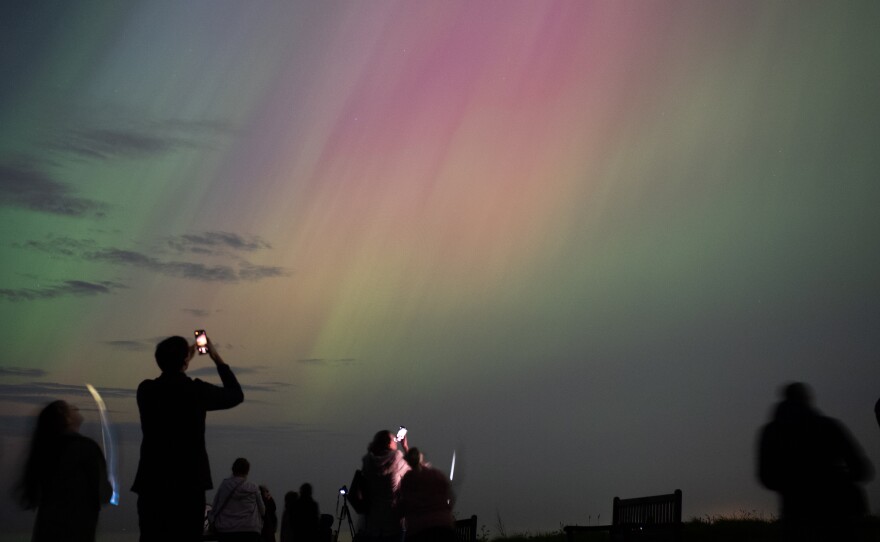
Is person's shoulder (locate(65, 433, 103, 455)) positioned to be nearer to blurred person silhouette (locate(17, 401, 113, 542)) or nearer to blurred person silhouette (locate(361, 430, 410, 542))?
blurred person silhouette (locate(17, 401, 113, 542))

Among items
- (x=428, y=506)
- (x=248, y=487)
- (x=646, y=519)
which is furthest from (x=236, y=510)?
(x=428, y=506)

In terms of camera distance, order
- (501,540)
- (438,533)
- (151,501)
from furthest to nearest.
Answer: (501,540) → (438,533) → (151,501)

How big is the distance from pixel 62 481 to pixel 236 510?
18.9 ft

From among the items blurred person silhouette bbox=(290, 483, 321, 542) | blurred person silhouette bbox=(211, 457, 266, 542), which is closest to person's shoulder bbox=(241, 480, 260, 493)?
blurred person silhouette bbox=(211, 457, 266, 542)

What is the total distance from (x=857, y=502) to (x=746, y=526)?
8914 mm

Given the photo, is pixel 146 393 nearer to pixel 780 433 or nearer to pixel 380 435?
pixel 380 435

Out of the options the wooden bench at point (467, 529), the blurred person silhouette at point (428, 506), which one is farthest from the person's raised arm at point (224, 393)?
the wooden bench at point (467, 529)

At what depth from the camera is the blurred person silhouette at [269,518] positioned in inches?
674

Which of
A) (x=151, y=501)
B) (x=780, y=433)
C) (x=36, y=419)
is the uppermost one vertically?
(x=780, y=433)

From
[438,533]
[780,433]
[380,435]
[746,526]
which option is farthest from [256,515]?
[746,526]

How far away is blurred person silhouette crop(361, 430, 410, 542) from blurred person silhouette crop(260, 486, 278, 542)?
7.70 m

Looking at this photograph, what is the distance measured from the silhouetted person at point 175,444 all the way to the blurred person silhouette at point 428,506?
5.30ft

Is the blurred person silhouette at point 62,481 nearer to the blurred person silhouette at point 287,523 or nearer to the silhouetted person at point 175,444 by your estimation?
the silhouetted person at point 175,444

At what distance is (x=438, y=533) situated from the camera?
7598 mm
